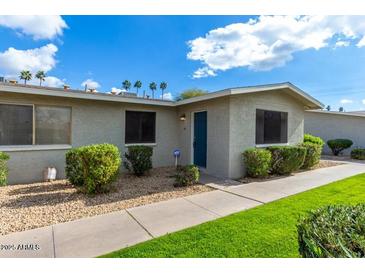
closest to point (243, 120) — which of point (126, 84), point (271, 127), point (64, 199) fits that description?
point (271, 127)

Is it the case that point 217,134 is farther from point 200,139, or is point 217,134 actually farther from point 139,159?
point 139,159

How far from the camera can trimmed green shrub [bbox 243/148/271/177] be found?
7391 mm

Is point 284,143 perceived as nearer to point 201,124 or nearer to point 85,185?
point 201,124

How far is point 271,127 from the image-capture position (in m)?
9.03

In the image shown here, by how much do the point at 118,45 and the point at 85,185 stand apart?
22.4 ft

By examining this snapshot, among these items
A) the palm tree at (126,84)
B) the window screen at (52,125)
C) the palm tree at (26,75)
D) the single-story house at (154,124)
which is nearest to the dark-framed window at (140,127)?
the single-story house at (154,124)

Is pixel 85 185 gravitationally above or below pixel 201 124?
below

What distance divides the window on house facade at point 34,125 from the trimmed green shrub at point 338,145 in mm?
16639

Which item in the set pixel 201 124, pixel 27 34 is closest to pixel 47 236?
pixel 201 124

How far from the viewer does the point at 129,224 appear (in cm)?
386

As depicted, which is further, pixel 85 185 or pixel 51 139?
pixel 51 139

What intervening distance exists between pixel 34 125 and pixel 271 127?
9260 mm

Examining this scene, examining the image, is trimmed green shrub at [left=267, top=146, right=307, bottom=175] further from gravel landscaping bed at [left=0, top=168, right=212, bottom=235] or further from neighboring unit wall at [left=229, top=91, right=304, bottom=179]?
gravel landscaping bed at [left=0, top=168, right=212, bottom=235]

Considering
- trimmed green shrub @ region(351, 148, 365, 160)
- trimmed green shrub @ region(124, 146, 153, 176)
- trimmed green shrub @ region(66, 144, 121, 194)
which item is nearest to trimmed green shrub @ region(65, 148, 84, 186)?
trimmed green shrub @ region(66, 144, 121, 194)
